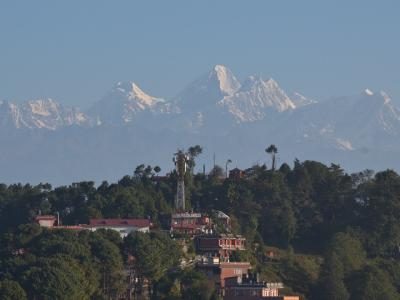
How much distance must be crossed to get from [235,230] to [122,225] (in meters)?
7.26

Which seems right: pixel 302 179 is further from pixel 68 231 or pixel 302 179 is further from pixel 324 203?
pixel 68 231

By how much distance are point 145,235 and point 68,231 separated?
4.41m

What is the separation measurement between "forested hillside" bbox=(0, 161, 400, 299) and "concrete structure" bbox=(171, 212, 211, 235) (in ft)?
3.35

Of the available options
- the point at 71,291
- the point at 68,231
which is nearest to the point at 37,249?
the point at 68,231

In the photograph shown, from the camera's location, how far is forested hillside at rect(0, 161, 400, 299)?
10488 centimetres

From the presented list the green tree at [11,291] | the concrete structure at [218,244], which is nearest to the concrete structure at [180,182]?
the concrete structure at [218,244]

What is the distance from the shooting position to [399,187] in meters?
129

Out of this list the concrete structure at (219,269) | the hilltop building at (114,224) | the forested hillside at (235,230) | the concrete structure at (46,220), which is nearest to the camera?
the forested hillside at (235,230)

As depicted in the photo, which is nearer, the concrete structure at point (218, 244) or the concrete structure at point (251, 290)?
the concrete structure at point (251, 290)

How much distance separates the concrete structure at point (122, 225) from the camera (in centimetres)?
12062

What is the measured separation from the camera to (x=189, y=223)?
124125 mm

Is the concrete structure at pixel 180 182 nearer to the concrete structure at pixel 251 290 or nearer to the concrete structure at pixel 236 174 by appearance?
the concrete structure at pixel 236 174

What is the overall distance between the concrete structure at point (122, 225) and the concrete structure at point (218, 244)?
3471mm

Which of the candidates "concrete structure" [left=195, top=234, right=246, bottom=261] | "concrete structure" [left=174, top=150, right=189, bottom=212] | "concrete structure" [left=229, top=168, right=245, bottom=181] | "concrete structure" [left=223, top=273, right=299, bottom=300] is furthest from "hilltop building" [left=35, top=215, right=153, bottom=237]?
"concrete structure" [left=229, top=168, right=245, bottom=181]
